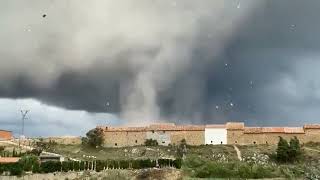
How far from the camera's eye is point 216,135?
90.2 meters

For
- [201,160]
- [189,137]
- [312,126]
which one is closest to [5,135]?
[189,137]

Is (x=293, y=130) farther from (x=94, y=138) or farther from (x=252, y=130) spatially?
(x=94, y=138)

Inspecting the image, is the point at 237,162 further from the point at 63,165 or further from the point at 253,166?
the point at 63,165

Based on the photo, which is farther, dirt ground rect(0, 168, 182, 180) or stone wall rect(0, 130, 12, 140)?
stone wall rect(0, 130, 12, 140)

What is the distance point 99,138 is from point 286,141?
28.8 metres

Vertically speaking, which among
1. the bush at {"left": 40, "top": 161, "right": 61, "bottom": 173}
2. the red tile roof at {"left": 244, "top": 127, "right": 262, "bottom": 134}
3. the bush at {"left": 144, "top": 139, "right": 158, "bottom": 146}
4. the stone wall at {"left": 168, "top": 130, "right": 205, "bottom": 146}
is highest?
the red tile roof at {"left": 244, "top": 127, "right": 262, "bottom": 134}

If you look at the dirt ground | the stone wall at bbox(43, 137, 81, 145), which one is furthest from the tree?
the dirt ground

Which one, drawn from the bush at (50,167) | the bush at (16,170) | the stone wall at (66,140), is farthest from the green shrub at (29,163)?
the stone wall at (66,140)

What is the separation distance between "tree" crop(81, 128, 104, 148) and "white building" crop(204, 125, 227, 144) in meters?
16.3

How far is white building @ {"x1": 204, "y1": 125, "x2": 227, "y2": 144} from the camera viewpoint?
90.0 m

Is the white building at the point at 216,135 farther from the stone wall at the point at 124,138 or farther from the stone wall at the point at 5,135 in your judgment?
the stone wall at the point at 5,135

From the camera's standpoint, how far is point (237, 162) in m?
71.8

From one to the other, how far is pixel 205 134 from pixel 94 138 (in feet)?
56.0

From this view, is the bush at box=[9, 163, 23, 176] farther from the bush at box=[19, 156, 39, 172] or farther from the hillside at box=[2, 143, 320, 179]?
the hillside at box=[2, 143, 320, 179]
